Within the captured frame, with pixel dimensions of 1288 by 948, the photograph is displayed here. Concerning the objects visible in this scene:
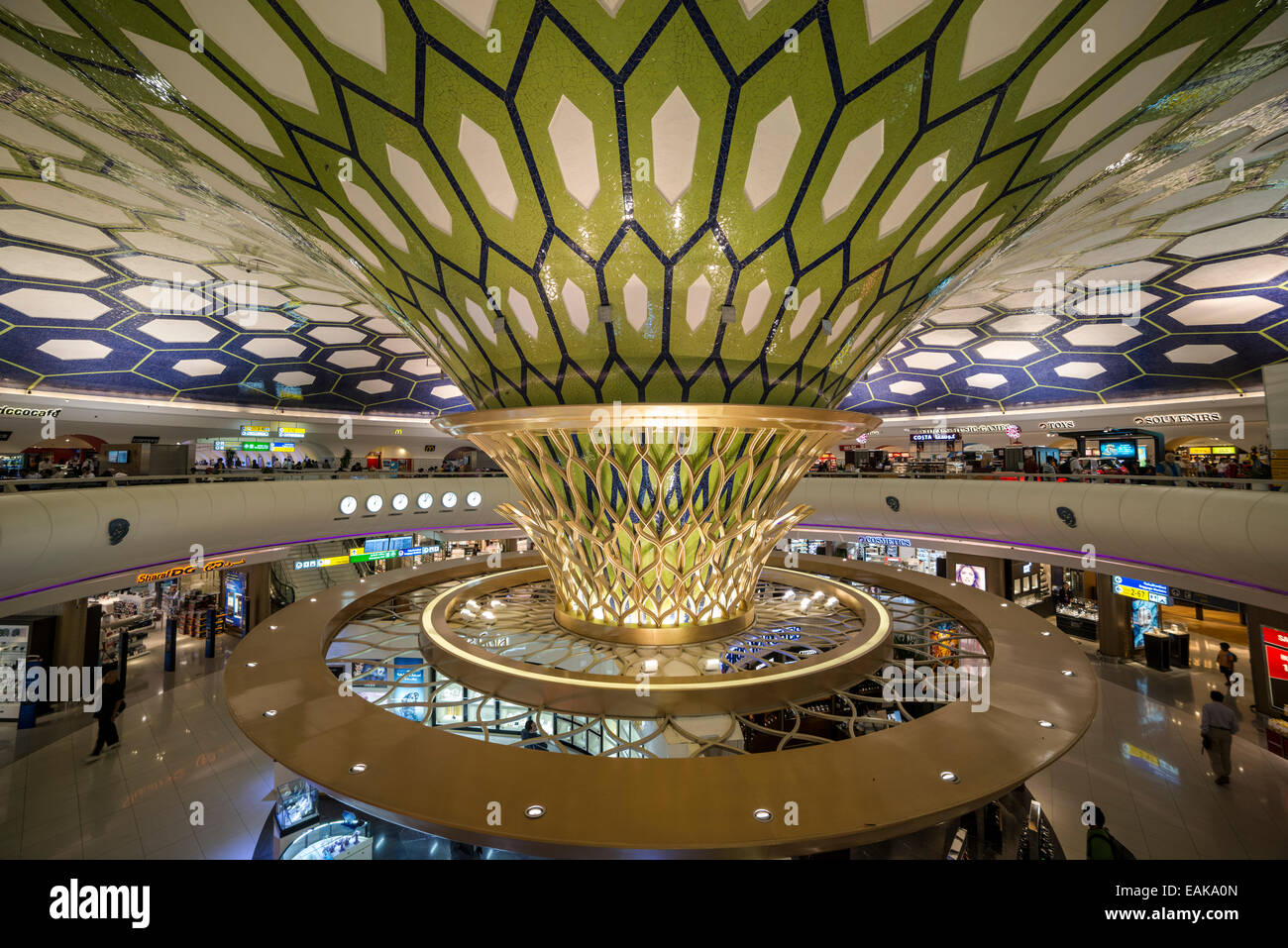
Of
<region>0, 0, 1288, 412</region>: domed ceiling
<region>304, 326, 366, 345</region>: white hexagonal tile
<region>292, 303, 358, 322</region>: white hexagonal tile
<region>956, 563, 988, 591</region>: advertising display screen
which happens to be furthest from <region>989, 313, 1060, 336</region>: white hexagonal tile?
<region>304, 326, 366, 345</region>: white hexagonal tile

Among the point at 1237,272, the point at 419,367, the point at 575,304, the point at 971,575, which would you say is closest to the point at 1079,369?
the point at 1237,272

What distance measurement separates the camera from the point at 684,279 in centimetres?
335

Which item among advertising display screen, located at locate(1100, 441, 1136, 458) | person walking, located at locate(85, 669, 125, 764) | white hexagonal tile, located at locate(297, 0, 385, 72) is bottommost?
person walking, located at locate(85, 669, 125, 764)

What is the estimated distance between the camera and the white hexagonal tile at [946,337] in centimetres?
1397

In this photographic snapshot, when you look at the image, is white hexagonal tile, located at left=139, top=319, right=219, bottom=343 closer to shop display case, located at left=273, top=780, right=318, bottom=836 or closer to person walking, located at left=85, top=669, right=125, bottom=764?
person walking, located at left=85, top=669, right=125, bottom=764

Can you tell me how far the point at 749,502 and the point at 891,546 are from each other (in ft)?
60.8

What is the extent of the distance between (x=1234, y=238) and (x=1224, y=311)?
3981mm

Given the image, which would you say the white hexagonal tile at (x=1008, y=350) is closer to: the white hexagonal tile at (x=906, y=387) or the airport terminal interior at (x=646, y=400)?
the white hexagonal tile at (x=906, y=387)

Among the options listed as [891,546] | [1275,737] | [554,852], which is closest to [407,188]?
[554,852]

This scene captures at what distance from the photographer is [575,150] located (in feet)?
8.96

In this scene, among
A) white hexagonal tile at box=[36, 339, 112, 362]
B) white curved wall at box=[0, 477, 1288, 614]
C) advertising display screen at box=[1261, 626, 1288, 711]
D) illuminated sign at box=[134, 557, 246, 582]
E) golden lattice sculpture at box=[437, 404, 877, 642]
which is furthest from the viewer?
white hexagonal tile at box=[36, 339, 112, 362]

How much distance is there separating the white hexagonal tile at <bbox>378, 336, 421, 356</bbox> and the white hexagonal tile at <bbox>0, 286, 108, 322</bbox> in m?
5.54

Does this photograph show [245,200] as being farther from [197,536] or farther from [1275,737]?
[1275,737]

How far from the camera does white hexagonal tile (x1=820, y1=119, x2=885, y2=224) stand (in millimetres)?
2758
